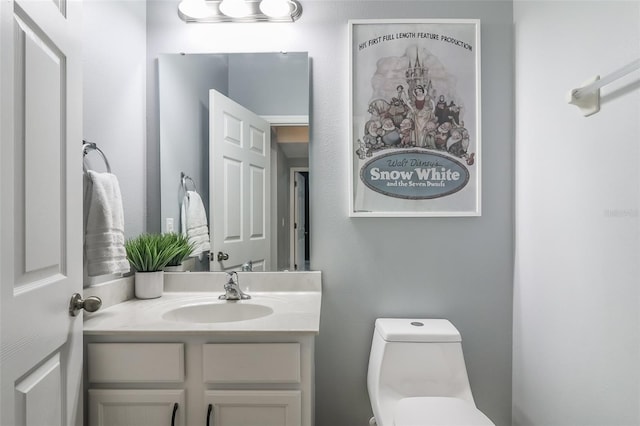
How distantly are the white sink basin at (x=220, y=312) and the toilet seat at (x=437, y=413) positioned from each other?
2.00 feet

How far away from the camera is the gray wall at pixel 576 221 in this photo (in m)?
1.06

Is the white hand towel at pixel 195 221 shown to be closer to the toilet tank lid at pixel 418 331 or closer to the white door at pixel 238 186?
the white door at pixel 238 186

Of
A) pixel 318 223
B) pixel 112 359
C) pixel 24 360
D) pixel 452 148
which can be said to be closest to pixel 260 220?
pixel 318 223

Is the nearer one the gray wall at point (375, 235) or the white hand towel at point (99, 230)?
the white hand towel at point (99, 230)

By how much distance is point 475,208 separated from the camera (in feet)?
5.62

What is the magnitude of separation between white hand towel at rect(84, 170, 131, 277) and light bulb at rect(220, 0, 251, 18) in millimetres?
905

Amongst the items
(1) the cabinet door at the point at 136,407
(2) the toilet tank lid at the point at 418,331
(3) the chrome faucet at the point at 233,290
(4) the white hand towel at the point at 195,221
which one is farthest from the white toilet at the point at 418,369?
(4) the white hand towel at the point at 195,221

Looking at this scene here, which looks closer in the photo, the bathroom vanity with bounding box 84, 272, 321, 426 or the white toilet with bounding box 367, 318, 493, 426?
the bathroom vanity with bounding box 84, 272, 321, 426

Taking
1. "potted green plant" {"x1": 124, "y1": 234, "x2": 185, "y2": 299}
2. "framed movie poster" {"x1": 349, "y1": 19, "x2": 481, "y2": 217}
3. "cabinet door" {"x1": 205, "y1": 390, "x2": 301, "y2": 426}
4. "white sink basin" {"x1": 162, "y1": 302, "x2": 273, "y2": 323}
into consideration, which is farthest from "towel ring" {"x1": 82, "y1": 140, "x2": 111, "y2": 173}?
"framed movie poster" {"x1": 349, "y1": 19, "x2": 481, "y2": 217}

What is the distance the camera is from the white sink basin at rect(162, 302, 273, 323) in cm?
152

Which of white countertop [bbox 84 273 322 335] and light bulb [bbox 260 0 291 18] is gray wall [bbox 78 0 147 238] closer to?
white countertop [bbox 84 273 322 335]

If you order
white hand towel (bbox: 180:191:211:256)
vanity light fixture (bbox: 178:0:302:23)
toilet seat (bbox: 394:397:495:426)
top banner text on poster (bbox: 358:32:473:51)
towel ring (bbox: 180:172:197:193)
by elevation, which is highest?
vanity light fixture (bbox: 178:0:302:23)

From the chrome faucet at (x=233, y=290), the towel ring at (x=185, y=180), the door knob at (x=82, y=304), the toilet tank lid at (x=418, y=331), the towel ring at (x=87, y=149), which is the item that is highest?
the towel ring at (x=87, y=149)

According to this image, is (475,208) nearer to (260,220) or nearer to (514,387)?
(514,387)
